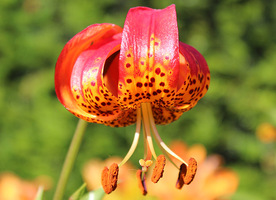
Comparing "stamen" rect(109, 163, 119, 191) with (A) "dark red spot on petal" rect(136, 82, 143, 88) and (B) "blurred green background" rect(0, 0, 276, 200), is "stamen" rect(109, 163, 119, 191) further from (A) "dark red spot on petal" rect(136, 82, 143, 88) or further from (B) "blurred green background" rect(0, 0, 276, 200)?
(B) "blurred green background" rect(0, 0, 276, 200)

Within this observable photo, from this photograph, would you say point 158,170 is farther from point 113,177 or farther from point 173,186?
point 173,186

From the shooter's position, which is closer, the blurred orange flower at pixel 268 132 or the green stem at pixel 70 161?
the green stem at pixel 70 161

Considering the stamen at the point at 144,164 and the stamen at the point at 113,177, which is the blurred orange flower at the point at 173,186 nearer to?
the stamen at the point at 144,164

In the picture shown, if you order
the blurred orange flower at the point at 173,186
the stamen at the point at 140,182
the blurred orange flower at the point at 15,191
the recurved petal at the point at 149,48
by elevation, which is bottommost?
the blurred orange flower at the point at 173,186

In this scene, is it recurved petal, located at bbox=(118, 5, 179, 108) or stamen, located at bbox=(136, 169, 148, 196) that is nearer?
recurved petal, located at bbox=(118, 5, 179, 108)

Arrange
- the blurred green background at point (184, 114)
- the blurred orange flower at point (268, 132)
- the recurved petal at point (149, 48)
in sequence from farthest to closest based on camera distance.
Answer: the blurred green background at point (184, 114) < the blurred orange flower at point (268, 132) < the recurved petal at point (149, 48)

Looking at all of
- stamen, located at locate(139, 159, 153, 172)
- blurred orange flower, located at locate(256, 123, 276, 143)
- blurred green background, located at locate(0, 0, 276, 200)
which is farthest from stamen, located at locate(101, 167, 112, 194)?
blurred green background, located at locate(0, 0, 276, 200)

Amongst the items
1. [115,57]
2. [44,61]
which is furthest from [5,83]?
[115,57]

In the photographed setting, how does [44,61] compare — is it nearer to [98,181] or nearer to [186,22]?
[186,22]

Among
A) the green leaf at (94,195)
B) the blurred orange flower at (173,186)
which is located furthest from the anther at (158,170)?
the blurred orange flower at (173,186)
